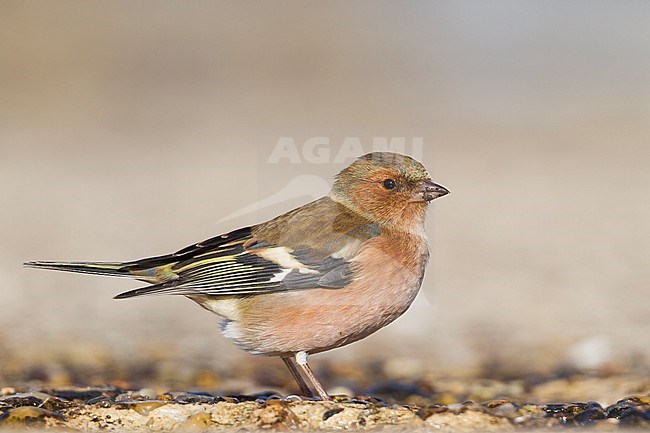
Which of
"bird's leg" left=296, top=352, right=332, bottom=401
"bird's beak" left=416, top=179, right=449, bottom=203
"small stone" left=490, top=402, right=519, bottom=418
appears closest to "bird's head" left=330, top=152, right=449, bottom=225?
"bird's beak" left=416, top=179, right=449, bottom=203

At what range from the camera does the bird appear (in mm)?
5324

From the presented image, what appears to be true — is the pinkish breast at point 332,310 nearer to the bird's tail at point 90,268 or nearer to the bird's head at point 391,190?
the bird's head at point 391,190

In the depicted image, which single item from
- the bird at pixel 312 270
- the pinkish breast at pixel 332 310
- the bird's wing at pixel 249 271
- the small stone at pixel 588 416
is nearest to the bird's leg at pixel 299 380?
the bird at pixel 312 270

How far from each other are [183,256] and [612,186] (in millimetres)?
11068

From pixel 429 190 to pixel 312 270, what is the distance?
85 cm

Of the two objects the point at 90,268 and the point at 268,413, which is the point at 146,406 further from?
the point at 90,268

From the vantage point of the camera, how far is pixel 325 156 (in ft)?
32.2

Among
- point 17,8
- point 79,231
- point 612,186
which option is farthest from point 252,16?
point 79,231

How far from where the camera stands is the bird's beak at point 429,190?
5.73 metres

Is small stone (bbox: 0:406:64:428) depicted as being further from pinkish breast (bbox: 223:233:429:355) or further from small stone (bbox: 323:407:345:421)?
small stone (bbox: 323:407:345:421)

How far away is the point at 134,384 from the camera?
666 centimetres

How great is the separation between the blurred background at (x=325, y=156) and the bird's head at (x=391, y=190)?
57.1 inches

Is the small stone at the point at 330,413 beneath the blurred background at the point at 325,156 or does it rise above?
beneath

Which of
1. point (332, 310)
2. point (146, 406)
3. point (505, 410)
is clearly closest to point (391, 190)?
point (332, 310)
